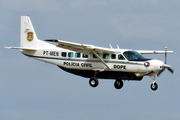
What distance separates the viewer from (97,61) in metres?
37.2

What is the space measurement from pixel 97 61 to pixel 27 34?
7458 millimetres

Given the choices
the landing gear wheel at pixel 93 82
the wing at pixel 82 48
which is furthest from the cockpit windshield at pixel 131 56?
the landing gear wheel at pixel 93 82

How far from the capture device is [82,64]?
37.7 metres

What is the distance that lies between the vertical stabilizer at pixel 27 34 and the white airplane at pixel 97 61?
44 cm

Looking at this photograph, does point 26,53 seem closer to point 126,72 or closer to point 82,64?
point 82,64

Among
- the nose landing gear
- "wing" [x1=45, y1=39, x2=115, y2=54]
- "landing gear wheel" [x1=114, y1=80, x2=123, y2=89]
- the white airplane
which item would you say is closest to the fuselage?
the white airplane

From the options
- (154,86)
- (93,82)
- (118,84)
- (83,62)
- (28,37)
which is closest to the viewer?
(154,86)

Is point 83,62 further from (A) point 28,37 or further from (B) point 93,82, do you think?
(A) point 28,37

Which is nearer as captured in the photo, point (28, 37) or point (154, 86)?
point (154, 86)

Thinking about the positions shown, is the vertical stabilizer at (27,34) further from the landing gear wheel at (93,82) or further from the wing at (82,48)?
the landing gear wheel at (93,82)

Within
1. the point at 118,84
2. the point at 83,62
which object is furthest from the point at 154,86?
the point at 83,62

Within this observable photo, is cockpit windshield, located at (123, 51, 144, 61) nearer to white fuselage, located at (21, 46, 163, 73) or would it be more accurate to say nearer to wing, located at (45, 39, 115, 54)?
white fuselage, located at (21, 46, 163, 73)

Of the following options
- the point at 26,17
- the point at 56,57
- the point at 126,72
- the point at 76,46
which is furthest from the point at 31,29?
the point at 126,72

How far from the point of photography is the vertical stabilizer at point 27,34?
4034 centimetres
